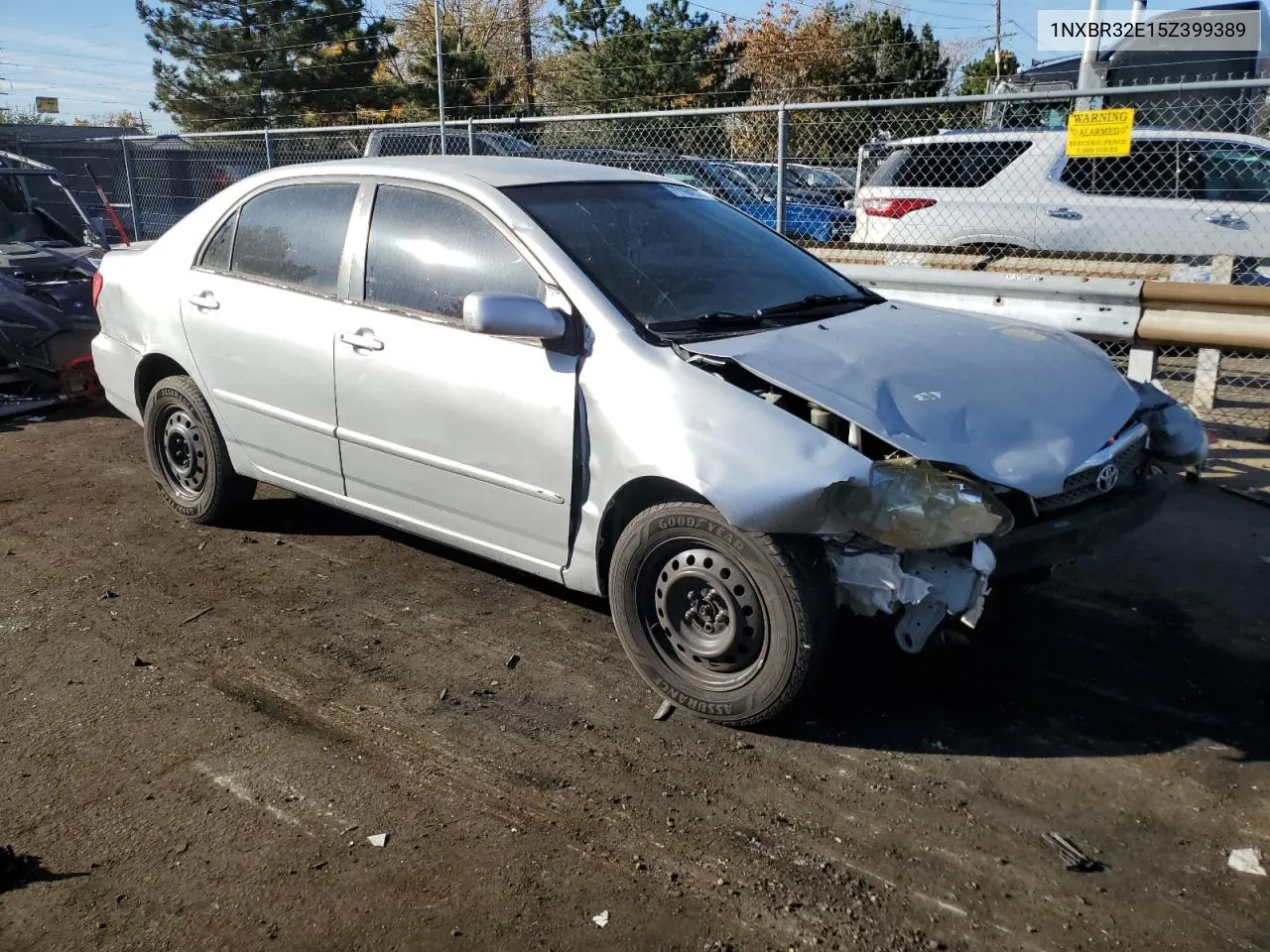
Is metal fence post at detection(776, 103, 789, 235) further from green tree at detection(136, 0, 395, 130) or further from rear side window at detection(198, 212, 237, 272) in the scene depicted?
green tree at detection(136, 0, 395, 130)

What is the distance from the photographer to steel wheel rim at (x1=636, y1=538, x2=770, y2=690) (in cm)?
329

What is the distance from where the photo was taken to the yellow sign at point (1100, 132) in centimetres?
632

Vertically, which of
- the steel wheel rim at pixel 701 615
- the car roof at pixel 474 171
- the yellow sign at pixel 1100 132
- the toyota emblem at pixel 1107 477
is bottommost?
the steel wheel rim at pixel 701 615

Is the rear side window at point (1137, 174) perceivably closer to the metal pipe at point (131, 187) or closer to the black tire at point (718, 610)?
the black tire at point (718, 610)

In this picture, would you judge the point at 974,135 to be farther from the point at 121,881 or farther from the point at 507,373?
the point at 121,881

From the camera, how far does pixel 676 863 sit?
9.08ft

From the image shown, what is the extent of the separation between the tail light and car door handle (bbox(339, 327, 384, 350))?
632cm

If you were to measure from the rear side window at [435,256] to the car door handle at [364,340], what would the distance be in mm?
138

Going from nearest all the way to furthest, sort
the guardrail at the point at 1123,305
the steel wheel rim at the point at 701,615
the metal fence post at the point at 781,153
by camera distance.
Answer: the steel wheel rim at the point at 701,615
the guardrail at the point at 1123,305
the metal fence post at the point at 781,153

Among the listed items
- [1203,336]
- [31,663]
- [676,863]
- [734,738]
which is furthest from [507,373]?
[1203,336]

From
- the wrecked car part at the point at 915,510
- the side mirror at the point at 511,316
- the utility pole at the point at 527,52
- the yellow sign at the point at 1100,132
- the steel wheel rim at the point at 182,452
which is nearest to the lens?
the wrecked car part at the point at 915,510

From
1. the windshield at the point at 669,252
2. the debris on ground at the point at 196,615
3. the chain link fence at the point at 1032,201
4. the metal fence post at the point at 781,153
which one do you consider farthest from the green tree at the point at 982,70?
the debris on ground at the point at 196,615

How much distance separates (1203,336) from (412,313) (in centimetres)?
435

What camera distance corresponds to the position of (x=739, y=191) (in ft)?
34.4
